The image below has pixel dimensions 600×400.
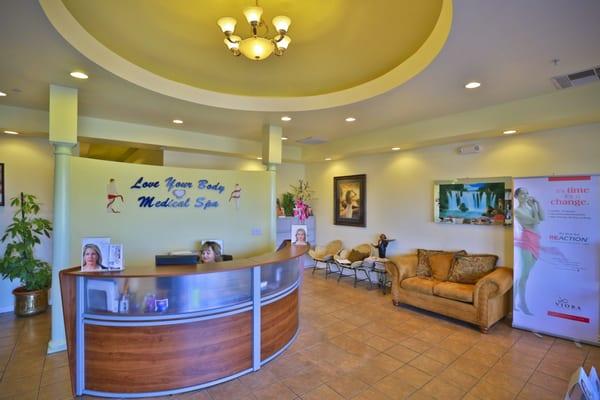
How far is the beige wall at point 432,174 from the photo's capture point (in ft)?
13.2

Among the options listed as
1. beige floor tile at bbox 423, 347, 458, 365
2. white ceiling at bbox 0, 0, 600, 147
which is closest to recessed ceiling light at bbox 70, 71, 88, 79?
white ceiling at bbox 0, 0, 600, 147

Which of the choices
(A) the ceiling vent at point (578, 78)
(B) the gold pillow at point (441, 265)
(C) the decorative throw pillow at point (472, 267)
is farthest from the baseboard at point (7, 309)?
(A) the ceiling vent at point (578, 78)

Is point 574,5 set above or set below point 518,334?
above

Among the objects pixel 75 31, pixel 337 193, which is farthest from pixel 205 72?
pixel 337 193

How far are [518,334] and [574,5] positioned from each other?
12.4 feet

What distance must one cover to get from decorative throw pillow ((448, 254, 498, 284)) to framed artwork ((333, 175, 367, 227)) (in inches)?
88.2

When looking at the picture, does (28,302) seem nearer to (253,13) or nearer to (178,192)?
(178,192)

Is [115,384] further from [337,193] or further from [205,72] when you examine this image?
[337,193]

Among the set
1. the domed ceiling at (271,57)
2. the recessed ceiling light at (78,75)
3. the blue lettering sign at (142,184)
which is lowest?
the blue lettering sign at (142,184)

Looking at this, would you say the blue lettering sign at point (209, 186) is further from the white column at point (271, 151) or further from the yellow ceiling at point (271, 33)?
the yellow ceiling at point (271, 33)

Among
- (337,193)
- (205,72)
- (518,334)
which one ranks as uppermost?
(205,72)

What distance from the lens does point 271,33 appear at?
9.88ft

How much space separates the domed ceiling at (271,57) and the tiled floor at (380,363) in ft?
10.0

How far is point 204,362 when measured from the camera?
→ 2.73 m
